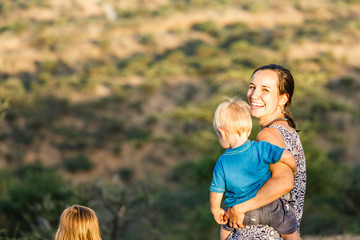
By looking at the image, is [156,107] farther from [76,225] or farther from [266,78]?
[266,78]

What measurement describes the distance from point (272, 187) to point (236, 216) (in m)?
0.29

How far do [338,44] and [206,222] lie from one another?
22.1 m

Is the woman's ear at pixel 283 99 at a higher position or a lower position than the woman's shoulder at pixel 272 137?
higher

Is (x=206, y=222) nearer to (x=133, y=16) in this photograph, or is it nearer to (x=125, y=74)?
(x=125, y=74)

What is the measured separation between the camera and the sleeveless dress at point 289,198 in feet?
7.25

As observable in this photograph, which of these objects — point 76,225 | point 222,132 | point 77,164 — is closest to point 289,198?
point 222,132

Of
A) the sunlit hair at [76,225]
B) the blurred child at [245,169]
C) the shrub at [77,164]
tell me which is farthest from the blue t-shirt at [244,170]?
the shrub at [77,164]

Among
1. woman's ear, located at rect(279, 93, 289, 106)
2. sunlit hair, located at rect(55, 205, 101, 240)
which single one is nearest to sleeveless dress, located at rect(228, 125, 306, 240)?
woman's ear, located at rect(279, 93, 289, 106)

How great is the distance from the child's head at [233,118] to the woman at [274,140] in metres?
0.12

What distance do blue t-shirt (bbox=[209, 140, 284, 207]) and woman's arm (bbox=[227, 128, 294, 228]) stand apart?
0.05m

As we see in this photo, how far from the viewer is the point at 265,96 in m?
2.38

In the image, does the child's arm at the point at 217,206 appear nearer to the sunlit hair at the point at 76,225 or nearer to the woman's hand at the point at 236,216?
the woman's hand at the point at 236,216

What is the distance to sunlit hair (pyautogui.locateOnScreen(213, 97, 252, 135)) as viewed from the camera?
2246mm

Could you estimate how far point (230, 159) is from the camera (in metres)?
2.21
